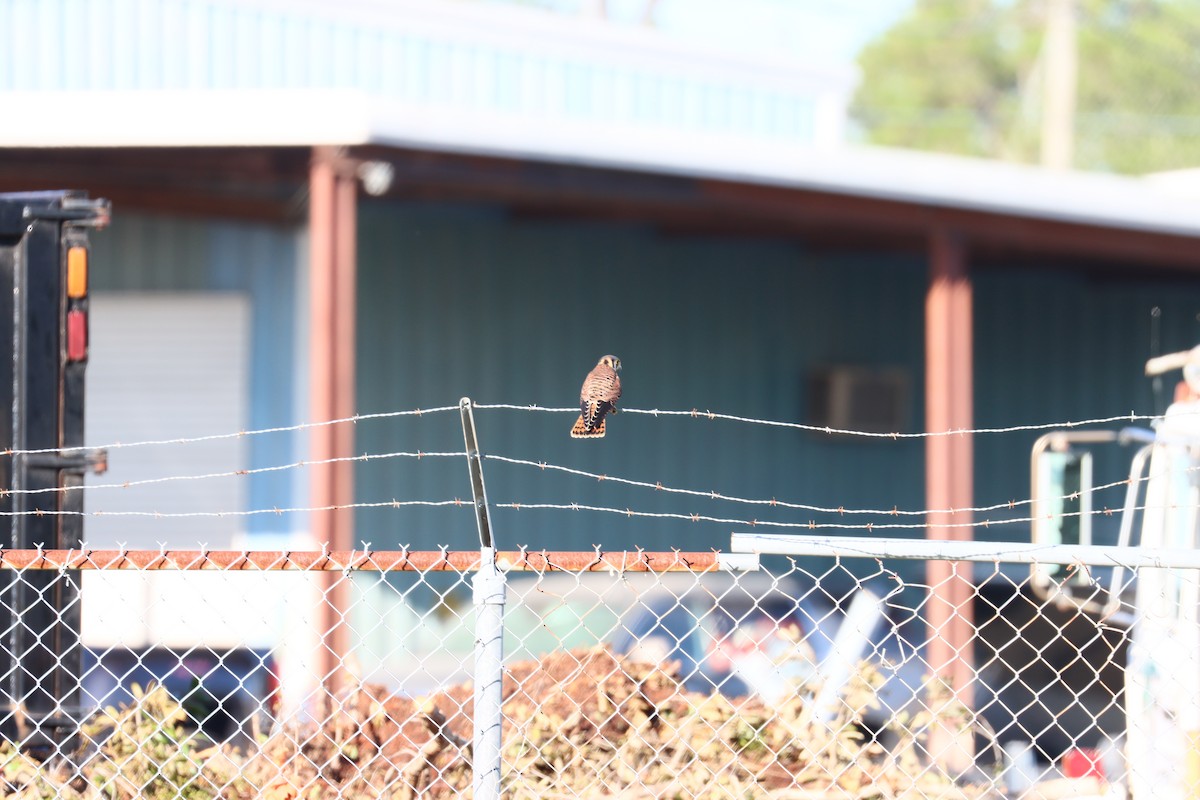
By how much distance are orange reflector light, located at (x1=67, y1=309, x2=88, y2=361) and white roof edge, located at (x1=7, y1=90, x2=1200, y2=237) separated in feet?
9.58

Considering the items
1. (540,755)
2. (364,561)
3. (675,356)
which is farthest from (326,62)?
(364,561)

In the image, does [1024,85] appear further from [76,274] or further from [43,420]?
[43,420]

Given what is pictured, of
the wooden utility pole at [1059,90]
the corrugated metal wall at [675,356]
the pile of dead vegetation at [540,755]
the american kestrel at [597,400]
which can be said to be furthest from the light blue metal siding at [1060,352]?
the wooden utility pole at [1059,90]

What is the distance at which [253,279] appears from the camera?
837 cm

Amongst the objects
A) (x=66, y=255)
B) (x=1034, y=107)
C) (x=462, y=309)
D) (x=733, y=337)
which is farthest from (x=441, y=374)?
(x=1034, y=107)

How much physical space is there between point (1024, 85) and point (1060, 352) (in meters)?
29.2

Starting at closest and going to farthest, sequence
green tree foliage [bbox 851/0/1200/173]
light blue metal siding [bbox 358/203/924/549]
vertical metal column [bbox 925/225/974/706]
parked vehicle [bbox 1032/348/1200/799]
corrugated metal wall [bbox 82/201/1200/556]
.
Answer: parked vehicle [bbox 1032/348/1200/799], vertical metal column [bbox 925/225/974/706], corrugated metal wall [bbox 82/201/1200/556], light blue metal siding [bbox 358/203/924/549], green tree foliage [bbox 851/0/1200/173]

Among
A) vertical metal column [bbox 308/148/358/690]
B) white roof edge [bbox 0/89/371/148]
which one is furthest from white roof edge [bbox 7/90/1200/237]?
vertical metal column [bbox 308/148/358/690]

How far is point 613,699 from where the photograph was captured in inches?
137

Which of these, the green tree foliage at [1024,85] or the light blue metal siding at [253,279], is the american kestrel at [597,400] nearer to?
the light blue metal siding at [253,279]

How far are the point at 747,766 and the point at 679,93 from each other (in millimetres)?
8179

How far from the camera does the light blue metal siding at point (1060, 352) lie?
416 inches

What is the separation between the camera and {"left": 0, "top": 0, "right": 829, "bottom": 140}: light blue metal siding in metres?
9.16

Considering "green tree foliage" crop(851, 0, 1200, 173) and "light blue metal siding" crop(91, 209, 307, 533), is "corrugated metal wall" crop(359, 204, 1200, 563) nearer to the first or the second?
"light blue metal siding" crop(91, 209, 307, 533)
